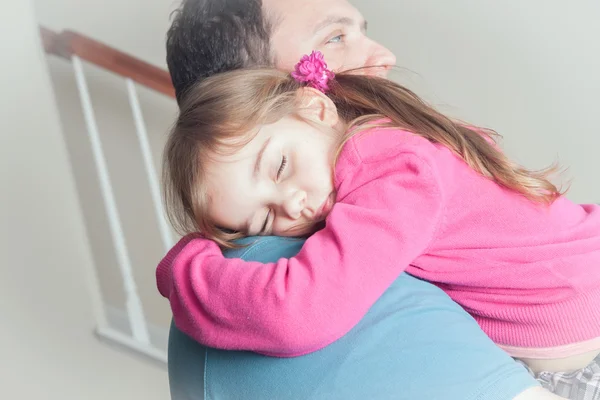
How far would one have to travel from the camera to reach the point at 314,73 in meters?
0.78

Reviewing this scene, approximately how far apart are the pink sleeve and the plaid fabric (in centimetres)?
23

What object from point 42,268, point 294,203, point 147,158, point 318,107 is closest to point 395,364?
point 294,203

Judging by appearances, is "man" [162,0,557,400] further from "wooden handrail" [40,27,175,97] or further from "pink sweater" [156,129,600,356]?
"wooden handrail" [40,27,175,97]

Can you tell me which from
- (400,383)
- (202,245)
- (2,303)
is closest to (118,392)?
(2,303)

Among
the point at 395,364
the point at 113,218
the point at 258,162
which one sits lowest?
the point at 113,218

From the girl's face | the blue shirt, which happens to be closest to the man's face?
the girl's face

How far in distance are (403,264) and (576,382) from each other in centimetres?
26

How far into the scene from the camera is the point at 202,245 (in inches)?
26.1

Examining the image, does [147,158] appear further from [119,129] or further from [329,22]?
[329,22]

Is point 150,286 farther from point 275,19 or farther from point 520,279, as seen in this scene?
point 520,279

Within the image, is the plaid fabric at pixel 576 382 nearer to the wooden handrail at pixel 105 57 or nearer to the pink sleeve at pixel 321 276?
the pink sleeve at pixel 321 276

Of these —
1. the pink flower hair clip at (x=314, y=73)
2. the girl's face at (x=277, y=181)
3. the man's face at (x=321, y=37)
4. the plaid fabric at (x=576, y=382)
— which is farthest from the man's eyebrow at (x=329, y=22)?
the plaid fabric at (x=576, y=382)

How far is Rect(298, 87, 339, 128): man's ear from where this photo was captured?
73 cm

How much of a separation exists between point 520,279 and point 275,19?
19.8 inches
